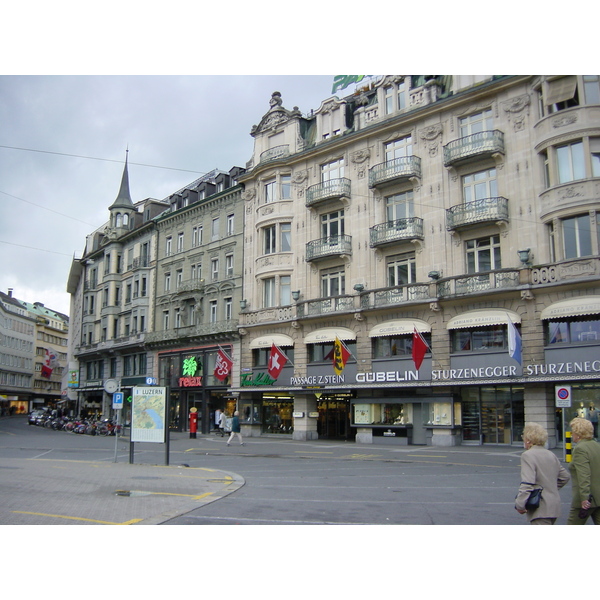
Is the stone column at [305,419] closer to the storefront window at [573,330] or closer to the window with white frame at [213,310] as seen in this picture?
the window with white frame at [213,310]

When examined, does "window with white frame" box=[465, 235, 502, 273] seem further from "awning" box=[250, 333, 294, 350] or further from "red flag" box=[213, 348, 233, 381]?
"red flag" box=[213, 348, 233, 381]

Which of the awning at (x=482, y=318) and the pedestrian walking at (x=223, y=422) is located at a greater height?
the awning at (x=482, y=318)

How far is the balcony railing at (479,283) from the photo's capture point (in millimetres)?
26953

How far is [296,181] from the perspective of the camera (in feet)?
124

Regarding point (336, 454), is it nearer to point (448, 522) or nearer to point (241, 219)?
point (448, 522)

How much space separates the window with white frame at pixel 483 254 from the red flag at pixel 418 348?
12.9ft

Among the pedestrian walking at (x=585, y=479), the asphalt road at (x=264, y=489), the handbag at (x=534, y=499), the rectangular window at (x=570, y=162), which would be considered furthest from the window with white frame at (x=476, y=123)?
the handbag at (x=534, y=499)

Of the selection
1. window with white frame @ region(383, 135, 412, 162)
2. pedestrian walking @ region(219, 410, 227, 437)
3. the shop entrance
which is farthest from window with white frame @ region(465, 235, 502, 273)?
pedestrian walking @ region(219, 410, 227, 437)

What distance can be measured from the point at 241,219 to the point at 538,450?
36.2 metres

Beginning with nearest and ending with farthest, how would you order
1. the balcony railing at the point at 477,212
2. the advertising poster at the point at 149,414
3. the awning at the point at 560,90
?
the advertising poster at the point at 149,414 → the awning at the point at 560,90 → the balcony railing at the point at 477,212

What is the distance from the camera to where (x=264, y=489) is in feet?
45.0

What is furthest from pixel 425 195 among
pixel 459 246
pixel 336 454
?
pixel 336 454

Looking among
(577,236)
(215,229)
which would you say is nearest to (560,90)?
(577,236)

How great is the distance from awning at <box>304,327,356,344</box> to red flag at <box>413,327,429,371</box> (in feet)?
15.1
